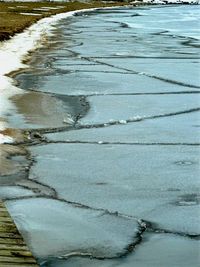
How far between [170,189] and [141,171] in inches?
22.7

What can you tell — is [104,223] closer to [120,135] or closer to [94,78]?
[120,135]

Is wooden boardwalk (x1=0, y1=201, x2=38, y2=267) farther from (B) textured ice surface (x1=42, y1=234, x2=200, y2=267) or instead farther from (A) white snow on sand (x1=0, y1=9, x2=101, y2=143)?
(A) white snow on sand (x1=0, y1=9, x2=101, y2=143)

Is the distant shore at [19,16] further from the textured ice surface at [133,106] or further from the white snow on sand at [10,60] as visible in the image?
the textured ice surface at [133,106]

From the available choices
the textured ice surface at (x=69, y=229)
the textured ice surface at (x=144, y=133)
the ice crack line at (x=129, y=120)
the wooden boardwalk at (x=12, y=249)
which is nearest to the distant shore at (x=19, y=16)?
the ice crack line at (x=129, y=120)

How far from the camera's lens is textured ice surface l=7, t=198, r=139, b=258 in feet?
12.0

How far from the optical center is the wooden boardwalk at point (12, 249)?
10.6 ft

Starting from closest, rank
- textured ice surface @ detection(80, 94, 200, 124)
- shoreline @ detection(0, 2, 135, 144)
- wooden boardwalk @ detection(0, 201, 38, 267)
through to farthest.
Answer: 1. wooden boardwalk @ detection(0, 201, 38, 267)
2. shoreline @ detection(0, 2, 135, 144)
3. textured ice surface @ detection(80, 94, 200, 124)

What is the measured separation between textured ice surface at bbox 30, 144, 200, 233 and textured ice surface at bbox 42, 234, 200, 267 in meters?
0.23

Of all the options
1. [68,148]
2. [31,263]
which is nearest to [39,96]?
[68,148]

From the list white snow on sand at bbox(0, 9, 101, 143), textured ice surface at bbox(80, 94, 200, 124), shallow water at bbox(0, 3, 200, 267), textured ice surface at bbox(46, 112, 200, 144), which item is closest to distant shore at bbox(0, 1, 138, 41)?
white snow on sand at bbox(0, 9, 101, 143)

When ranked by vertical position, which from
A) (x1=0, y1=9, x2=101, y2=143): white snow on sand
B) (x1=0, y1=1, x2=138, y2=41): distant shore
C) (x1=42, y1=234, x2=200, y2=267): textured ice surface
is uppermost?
(x1=42, y1=234, x2=200, y2=267): textured ice surface

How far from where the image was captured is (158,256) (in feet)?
11.7

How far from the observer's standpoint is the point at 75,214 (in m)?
4.26

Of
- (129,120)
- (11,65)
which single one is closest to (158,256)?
(129,120)
